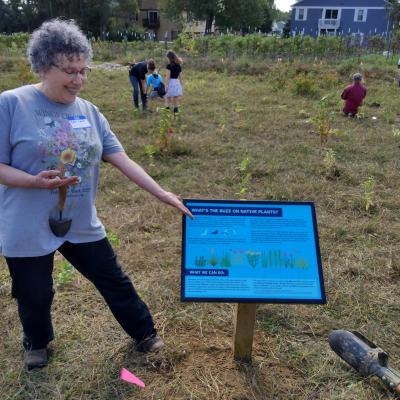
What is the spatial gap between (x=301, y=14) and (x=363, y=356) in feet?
172

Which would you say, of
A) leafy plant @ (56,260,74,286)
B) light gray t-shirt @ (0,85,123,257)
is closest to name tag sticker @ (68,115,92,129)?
light gray t-shirt @ (0,85,123,257)

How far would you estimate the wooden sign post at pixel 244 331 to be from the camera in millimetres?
2203

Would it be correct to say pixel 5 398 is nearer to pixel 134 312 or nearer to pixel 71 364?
pixel 71 364

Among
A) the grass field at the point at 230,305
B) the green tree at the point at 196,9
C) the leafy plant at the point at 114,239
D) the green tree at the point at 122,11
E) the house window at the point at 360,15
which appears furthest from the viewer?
the house window at the point at 360,15

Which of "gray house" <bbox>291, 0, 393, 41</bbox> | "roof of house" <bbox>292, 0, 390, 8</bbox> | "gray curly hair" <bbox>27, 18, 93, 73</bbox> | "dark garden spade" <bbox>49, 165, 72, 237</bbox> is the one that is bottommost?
"dark garden spade" <bbox>49, 165, 72, 237</bbox>

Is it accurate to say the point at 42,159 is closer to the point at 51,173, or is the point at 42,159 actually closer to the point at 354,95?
the point at 51,173

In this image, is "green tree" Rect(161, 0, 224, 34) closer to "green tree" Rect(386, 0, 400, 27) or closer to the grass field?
"green tree" Rect(386, 0, 400, 27)

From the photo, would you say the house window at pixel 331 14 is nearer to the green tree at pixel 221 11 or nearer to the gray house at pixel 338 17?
the gray house at pixel 338 17

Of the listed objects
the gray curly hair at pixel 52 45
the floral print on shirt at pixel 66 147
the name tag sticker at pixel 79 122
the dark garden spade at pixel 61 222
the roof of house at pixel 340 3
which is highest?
the roof of house at pixel 340 3

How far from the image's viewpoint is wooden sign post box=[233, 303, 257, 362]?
2.20 metres

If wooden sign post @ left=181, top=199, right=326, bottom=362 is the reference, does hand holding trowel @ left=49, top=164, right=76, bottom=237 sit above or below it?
above

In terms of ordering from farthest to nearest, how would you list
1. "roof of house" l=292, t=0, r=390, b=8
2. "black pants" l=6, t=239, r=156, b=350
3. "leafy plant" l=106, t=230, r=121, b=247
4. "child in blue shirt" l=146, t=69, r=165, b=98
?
"roof of house" l=292, t=0, r=390, b=8 → "child in blue shirt" l=146, t=69, r=165, b=98 → "leafy plant" l=106, t=230, r=121, b=247 → "black pants" l=6, t=239, r=156, b=350

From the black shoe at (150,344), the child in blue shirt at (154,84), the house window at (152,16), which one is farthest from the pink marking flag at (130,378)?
the house window at (152,16)

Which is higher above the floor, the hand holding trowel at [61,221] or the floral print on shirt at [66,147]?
the floral print on shirt at [66,147]
